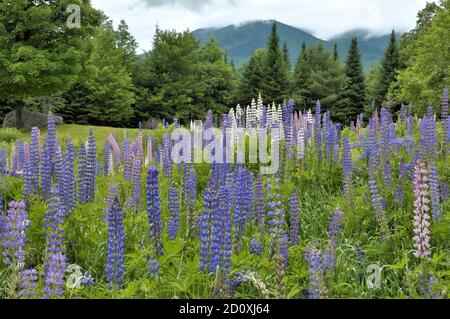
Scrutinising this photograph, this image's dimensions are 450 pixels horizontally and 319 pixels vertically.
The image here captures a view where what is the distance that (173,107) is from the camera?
148 ft

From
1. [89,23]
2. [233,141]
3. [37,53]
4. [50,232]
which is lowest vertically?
[50,232]

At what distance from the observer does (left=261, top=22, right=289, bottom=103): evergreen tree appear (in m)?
47.5

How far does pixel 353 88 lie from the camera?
49.2 meters

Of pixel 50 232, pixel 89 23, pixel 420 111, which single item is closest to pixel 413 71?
pixel 420 111

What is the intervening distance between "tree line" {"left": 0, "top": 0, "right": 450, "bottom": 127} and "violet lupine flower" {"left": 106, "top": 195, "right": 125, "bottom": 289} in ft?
75.7

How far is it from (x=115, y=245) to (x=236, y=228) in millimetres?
1286

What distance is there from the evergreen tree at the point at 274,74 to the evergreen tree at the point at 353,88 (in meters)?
6.44

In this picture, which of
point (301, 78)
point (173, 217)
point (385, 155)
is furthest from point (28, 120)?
point (301, 78)

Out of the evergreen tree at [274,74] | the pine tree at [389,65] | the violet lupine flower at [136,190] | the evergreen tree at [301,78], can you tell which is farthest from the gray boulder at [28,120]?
the pine tree at [389,65]

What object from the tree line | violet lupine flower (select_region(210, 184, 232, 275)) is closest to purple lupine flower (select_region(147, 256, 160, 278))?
violet lupine flower (select_region(210, 184, 232, 275))

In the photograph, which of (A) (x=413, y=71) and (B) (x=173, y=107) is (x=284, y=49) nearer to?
(B) (x=173, y=107)

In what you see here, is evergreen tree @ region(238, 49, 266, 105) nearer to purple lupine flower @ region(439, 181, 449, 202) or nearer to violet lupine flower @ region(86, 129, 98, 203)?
violet lupine flower @ region(86, 129, 98, 203)

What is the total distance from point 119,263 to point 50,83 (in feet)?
82.7

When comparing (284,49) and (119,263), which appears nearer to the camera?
(119,263)
